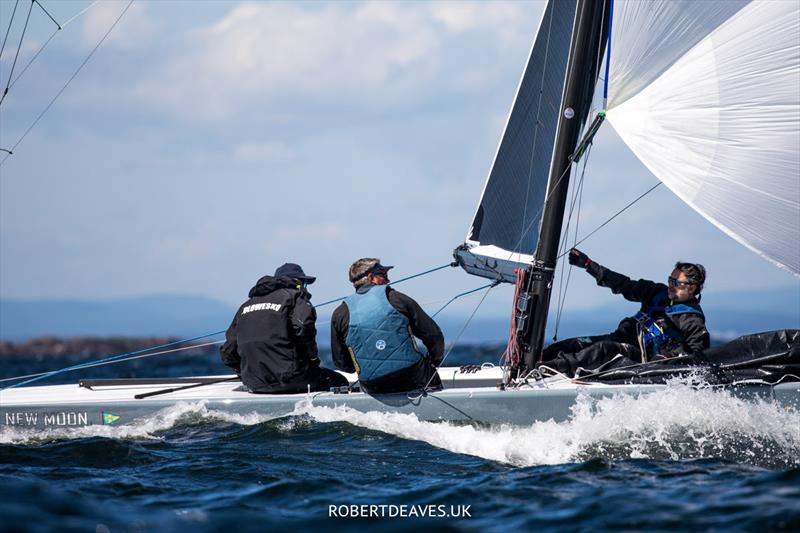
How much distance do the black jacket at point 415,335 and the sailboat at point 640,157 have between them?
0.39 ft

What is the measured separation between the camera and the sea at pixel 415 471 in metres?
4.66

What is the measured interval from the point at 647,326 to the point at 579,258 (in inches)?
29.7

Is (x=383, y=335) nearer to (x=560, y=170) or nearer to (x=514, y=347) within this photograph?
(x=514, y=347)

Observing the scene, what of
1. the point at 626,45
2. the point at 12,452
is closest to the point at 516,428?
the point at 626,45

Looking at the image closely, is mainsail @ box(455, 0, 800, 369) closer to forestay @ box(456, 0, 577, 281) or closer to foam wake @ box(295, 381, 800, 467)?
forestay @ box(456, 0, 577, 281)

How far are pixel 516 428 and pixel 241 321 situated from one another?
93.5 inches

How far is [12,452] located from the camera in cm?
687

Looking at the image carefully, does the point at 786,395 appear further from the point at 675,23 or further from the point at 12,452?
the point at 12,452

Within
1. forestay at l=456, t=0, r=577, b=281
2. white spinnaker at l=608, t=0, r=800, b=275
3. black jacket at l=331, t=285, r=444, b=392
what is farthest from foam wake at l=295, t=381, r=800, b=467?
forestay at l=456, t=0, r=577, b=281

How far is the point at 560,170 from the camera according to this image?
7.38 meters

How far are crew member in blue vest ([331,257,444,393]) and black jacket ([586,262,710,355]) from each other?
150 cm

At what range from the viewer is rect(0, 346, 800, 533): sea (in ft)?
15.3

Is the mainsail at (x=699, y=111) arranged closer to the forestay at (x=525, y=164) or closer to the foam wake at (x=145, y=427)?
the forestay at (x=525, y=164)

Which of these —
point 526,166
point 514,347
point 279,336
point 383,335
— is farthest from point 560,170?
point 279,336
